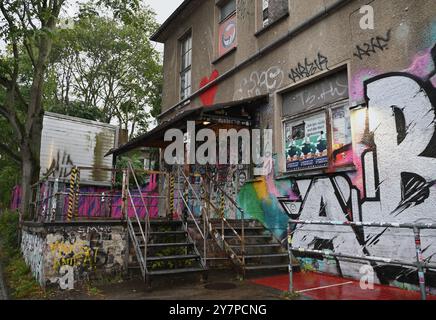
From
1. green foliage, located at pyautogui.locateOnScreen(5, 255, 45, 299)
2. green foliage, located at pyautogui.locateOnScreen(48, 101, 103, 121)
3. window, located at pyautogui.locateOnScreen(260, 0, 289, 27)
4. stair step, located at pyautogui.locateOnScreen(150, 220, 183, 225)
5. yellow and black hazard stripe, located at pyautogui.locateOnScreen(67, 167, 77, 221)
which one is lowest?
green foliage, located at pyautogui.locateOnScreen(5, 255, 45, 299)

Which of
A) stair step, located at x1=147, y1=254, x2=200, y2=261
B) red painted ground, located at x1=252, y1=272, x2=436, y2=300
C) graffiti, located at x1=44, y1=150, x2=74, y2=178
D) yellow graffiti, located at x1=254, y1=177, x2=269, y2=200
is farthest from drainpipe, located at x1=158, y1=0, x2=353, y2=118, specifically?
graffiti, located at x1=44, y1=150, x2=74, y2=178

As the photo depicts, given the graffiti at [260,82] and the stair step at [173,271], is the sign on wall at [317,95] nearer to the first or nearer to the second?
the graffiti at [260,82]

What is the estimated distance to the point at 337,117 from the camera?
268 inches

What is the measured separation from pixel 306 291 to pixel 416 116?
3268 millimetres

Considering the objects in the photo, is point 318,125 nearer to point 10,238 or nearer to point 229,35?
point 229,35

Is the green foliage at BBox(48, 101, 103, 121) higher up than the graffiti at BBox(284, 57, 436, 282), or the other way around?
the green foliage at BBox(48, 101, 103, 121)

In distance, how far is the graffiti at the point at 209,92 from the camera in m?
10.9

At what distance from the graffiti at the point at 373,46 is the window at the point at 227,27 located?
4.69 metres

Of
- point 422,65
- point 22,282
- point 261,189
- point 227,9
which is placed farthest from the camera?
point 227,9

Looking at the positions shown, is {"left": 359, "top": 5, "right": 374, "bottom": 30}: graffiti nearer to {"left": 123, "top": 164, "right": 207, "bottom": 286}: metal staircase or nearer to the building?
the building

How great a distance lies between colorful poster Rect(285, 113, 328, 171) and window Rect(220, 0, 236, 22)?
494 cm

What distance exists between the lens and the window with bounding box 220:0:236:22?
10.7 meters

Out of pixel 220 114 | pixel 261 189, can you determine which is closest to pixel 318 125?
pixel 261 189

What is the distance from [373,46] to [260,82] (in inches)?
131
